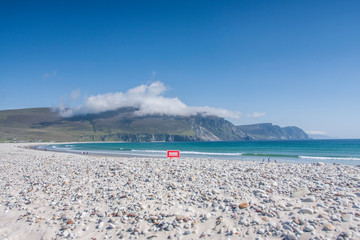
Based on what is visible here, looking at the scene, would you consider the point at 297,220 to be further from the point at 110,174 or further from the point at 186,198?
the point at 110,174

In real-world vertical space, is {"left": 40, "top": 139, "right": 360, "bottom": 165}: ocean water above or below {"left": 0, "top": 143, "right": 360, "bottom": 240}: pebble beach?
below

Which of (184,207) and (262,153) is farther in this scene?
(262,153)

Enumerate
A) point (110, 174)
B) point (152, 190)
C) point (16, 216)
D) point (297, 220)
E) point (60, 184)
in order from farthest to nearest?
point (110, 174)
point (60, 184)
point (152, 190)
point (16, 216)
point (297, 220)

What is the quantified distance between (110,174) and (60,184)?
2790 millimetres

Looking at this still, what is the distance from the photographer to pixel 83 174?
14.8 metres

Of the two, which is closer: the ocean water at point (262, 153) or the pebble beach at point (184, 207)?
the pebble beach at point (184, 207)

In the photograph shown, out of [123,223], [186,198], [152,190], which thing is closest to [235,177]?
[186,198]

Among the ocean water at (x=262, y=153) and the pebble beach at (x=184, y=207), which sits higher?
the pebble beach at (x=184, y=207)

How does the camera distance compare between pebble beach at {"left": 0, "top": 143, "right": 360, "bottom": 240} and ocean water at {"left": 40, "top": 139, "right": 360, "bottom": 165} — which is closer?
pebble beach at {"left": 0, "top": 143, "right": 360, "bottom": 240}

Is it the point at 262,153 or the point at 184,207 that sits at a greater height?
the point at 184,207

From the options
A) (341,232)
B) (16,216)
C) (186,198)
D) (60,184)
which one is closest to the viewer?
(341,232)

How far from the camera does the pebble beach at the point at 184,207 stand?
728 centimetres

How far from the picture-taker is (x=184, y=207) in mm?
9016

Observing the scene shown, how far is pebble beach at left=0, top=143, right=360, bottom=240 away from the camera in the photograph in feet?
23.9
